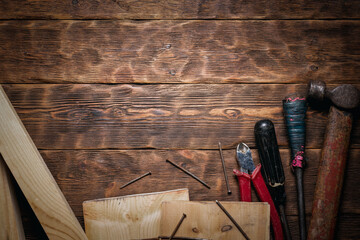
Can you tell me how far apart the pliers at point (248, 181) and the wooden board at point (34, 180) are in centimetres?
68

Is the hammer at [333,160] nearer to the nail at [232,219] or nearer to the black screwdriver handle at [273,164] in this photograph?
the black screwdriver handle at [273,164]

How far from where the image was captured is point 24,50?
1.10 metres

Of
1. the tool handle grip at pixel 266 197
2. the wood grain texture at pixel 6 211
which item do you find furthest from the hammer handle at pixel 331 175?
the wood grain texture at pixel 6 211

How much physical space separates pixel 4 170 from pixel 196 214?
2.61 feet

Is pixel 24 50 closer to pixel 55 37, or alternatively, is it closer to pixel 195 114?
pixel 55 37

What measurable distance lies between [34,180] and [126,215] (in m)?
0.39

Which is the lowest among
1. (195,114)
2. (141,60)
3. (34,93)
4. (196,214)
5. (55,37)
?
(196,214)

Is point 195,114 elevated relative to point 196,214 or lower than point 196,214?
elevated

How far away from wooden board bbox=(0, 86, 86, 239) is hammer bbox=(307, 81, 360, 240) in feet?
3.11

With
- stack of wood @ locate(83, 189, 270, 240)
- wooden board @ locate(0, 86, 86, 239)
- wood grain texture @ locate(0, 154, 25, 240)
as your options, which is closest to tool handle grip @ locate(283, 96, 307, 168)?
stack of wood @ locate(83, 189, 270, 240)

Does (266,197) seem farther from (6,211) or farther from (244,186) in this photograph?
(6,211)

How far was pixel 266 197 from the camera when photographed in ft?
3.24

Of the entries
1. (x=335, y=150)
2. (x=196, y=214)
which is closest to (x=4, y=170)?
(x=196, y=214)

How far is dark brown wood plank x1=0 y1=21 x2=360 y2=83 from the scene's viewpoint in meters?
1.08
